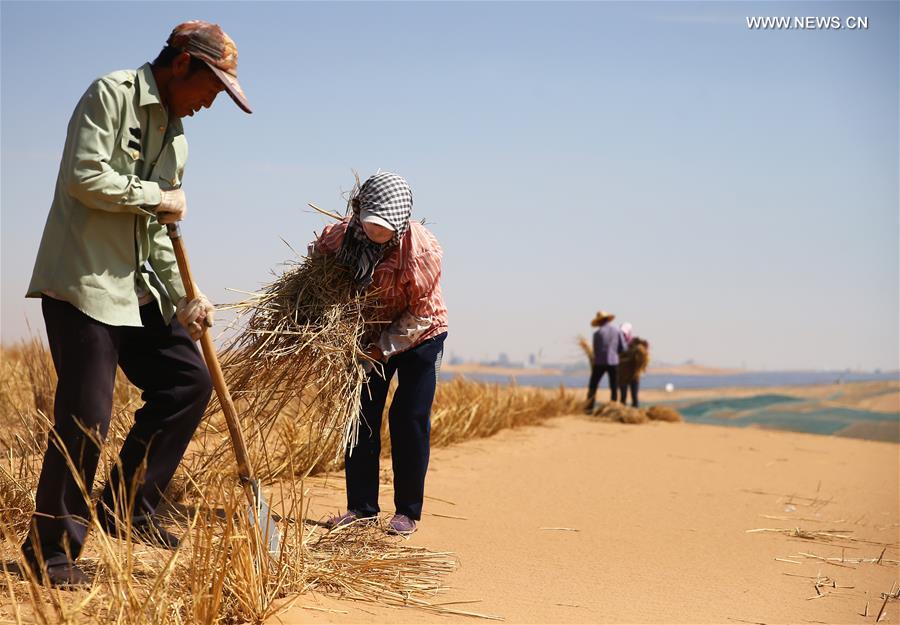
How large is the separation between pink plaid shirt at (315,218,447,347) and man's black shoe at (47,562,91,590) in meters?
1.76

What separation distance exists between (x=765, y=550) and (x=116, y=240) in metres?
3.44

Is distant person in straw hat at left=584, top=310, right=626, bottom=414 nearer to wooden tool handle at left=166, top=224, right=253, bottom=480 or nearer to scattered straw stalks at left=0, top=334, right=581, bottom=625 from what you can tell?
scattered straw stalks at left=0, top=334, right=581, bottom=625

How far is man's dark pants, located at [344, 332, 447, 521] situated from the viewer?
424cm

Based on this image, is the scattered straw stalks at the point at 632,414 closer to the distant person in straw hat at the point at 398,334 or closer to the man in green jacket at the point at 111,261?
the distant person in straw hat at the point at 398,334

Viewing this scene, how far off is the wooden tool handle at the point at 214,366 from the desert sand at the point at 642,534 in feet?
1.90

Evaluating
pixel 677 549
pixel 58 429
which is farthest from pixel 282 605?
pixel 677 549

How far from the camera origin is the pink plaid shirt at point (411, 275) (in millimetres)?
4094

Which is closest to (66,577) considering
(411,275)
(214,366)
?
(214,366)

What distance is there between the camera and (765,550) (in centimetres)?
457

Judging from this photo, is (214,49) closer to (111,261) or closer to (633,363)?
(111,261)

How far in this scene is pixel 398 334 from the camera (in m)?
4.17

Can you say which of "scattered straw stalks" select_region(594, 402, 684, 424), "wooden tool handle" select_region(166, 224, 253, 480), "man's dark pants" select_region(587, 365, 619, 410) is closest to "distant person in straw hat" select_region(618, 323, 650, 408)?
"man's dark pants" select_region(587, 365, 619, 410)

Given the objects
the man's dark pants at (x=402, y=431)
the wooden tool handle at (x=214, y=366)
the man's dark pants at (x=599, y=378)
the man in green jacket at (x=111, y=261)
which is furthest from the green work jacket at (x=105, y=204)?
the man's dark pants at (x=599, y=378)

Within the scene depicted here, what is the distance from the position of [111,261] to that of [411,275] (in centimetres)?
148
